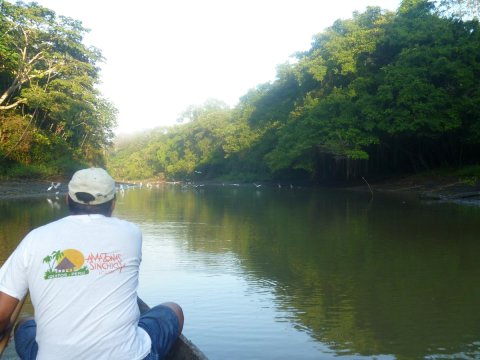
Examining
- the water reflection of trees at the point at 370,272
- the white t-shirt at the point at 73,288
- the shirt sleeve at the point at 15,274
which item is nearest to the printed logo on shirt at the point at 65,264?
the white t-shirt at the point at 73,288

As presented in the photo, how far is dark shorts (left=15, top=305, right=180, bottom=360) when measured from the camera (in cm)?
260

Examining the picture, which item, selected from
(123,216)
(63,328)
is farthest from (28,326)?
(123,216)

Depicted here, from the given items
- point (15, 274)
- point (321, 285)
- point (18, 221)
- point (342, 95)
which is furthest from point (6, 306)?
point (342, 95)

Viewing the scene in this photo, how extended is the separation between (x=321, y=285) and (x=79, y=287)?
5.06 metres

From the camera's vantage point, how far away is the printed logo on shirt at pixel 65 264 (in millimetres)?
2215

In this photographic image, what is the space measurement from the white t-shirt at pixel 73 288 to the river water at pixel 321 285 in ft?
7.47

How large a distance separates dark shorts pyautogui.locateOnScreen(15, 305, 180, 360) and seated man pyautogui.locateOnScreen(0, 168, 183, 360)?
11.3 inches

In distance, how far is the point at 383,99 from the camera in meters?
26.4

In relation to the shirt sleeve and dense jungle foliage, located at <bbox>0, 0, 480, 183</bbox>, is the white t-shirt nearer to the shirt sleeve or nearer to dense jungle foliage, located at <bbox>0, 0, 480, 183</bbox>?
the shirt sleeve

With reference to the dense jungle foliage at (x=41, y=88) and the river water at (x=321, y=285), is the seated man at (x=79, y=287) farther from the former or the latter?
the dense jungle foliage at (x=41, y=88)

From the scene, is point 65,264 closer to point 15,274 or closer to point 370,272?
point 15,274

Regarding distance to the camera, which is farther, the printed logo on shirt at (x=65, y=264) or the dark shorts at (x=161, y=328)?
the dark shorts at (x=161, y=328)

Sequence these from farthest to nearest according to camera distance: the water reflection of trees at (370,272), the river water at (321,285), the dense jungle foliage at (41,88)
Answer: the dense jungle foliage at (41,88), the water reflection of trees at (370,272), the river water at (321,285)

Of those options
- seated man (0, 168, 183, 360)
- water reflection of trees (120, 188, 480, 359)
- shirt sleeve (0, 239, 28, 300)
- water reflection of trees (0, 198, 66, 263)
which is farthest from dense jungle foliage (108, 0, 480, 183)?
shirt sleeve (0, 239, 28, 300)
